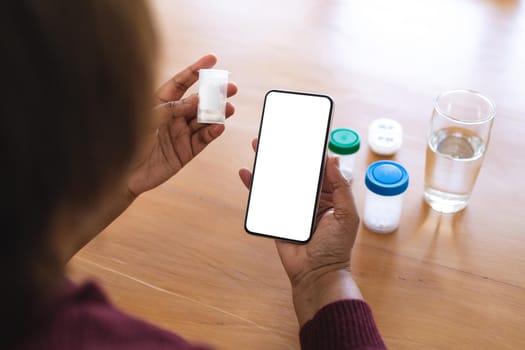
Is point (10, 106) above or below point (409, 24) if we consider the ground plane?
above

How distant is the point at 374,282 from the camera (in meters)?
0.77

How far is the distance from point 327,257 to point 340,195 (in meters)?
0.08

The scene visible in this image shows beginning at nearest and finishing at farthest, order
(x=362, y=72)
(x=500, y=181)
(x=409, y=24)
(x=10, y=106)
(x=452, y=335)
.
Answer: (x=10, y=106)
(x=452, y=335)
(x=500, y=181)
(x=362, y=72)
(x=409, y=24)

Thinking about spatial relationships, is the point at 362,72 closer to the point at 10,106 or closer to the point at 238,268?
the point at 238,268

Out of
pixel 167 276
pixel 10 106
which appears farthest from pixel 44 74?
pixel 167 276

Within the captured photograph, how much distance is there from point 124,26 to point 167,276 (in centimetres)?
46

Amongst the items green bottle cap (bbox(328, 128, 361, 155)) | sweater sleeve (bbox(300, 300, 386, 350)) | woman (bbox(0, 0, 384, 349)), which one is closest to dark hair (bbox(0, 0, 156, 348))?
woman (bbox(0, 0, 384, 349))

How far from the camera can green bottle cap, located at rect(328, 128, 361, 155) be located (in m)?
0.85

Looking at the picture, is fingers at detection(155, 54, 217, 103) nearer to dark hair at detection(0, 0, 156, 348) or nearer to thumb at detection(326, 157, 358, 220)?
thumb at detection(326, 157, 358, 220)

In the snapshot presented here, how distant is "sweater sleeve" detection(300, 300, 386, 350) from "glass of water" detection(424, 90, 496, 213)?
225 mm

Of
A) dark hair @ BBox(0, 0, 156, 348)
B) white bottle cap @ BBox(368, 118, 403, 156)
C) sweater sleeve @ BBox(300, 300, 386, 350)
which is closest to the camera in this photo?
dark hair @ BBox(0, 0, 156, 348)

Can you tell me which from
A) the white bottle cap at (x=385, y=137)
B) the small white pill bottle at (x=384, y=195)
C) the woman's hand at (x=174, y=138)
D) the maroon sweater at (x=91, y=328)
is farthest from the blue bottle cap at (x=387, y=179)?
the maroon sweater at (x=91, y=328)

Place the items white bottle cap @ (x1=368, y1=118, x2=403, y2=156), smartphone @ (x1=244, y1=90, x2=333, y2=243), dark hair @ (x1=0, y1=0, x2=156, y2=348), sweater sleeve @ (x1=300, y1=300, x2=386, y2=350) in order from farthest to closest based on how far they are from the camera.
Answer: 1. white bottle cap @ (x1=368, y1=118, x2=403, y2=156)
2. smartphone @ (x1=244, y1=90, x2=333, y2=243)
3. sweater sleeve @ (x1=300, y1=300, x2=386, y2=350)
4. dark hair @ (x1=0, y1=0, x2=156, y2=348)

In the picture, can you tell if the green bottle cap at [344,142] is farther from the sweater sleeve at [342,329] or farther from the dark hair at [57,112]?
the dark hair at [57,112]
